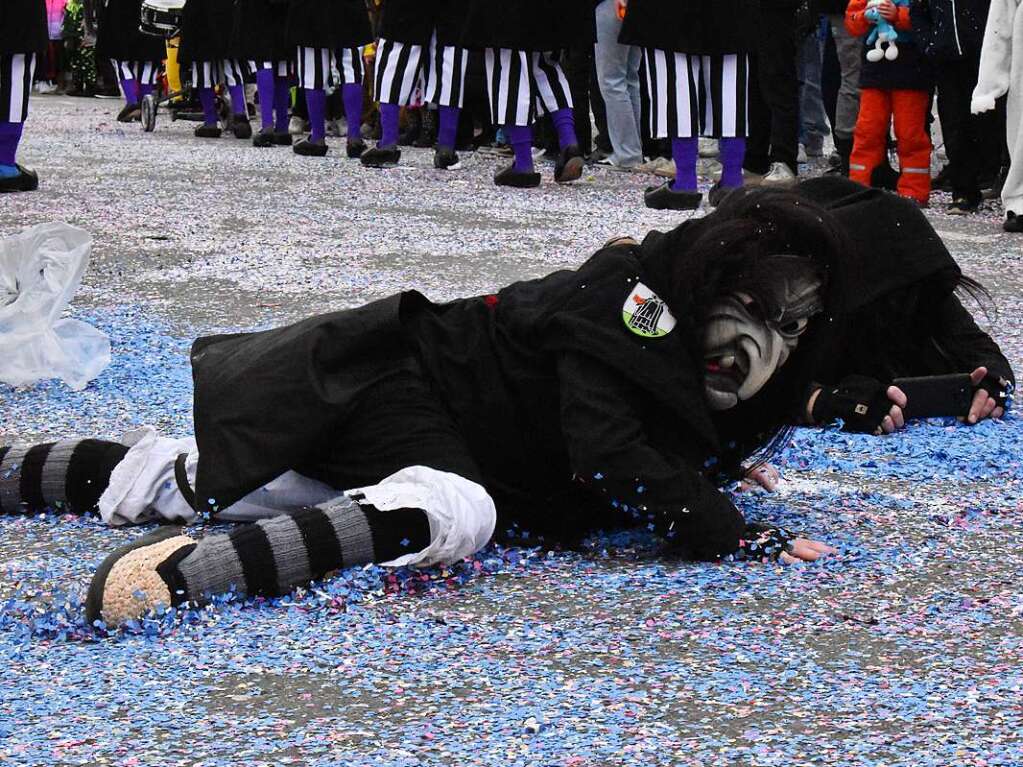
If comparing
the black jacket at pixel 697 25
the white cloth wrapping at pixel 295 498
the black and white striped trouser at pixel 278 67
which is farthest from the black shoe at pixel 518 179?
the white cloth wrapping at pixel 295 498

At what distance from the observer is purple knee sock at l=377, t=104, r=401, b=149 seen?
8.83 m

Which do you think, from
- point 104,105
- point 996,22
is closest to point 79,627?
point 996,22

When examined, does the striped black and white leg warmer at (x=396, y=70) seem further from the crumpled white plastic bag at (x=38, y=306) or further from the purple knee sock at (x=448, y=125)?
the crumpled white plastic bag at (x=38, y=306)

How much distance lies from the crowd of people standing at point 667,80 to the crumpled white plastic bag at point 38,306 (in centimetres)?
360

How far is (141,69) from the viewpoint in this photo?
11797mm

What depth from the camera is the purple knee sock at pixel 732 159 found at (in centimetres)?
707

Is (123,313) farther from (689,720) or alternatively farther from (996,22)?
(996,22)

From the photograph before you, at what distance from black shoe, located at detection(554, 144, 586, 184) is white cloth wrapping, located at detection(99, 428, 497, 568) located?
5.66m

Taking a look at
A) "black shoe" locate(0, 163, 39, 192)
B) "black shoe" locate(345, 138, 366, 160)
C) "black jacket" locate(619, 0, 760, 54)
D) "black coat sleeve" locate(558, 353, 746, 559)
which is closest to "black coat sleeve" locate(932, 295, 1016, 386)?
"black coat sleeve" locate(558, 353, 746, 559)

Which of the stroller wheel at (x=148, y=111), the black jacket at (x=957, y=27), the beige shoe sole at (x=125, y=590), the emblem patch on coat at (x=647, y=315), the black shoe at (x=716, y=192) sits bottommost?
the black shoe at (x=716, y=192)

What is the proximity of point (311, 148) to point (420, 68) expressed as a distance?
4.60 ft

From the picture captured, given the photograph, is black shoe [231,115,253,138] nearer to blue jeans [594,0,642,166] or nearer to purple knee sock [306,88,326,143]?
purple knee sock [306,88,326,143]

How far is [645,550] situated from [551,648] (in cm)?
44

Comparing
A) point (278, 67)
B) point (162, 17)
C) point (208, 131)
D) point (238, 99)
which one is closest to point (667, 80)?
point (278, 67)
